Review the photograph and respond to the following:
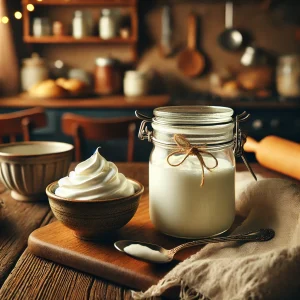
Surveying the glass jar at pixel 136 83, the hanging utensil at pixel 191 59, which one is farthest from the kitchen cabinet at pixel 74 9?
the hanging utensil at pixel 191 59

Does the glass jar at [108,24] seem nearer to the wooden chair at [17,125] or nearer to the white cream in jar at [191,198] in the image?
the wooden chair at [17,125]

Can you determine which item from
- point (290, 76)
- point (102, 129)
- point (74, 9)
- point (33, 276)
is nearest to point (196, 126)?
point (33, 276)

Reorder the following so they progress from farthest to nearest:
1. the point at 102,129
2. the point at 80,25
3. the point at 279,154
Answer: the point at 80,25 < the point at 102,129 < the point at 279,154

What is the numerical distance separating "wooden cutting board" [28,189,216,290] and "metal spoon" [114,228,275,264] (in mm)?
14

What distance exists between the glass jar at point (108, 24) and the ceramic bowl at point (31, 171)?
7.94 feet

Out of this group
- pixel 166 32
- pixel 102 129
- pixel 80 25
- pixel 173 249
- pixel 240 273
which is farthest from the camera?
pixel 166 32

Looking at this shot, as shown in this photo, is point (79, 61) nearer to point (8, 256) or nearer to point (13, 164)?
point (13, 164)

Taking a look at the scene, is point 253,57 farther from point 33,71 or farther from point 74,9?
point 33,71

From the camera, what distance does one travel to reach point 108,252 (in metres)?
0.81

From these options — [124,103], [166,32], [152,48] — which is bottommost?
[124,103]

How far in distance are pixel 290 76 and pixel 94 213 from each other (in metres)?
2.79

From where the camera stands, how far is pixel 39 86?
3.20m

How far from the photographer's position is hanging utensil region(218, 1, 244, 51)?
3518 millimetres

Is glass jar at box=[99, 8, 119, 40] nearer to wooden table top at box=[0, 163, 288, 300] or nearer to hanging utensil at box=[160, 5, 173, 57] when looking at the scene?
hanging utensil at box=[160, 5, 173, 57]
